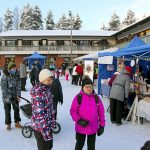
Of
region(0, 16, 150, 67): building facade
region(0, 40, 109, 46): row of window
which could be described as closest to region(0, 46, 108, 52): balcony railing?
region(0, 16, 150, 67): building facade

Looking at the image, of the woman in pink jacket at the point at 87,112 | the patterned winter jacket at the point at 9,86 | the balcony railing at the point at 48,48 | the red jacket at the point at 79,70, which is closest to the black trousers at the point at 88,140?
the woman in pink jacket at the point at 87,112

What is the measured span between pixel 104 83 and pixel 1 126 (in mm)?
6450

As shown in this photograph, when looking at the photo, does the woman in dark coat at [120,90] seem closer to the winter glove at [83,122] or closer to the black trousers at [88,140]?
the black trousers at [88,140]

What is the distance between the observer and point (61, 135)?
282 inches

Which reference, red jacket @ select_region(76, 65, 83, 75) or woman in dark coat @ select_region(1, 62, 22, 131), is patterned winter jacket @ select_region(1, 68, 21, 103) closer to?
woman in dark coat @ select_region(1, 62, 22, 131)

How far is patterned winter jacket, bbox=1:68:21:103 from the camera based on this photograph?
7195 mm

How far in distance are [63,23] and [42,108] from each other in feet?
260

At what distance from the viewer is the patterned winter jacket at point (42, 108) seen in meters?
4.12

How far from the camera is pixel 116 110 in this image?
8.43 metres

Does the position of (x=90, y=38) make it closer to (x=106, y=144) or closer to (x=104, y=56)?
(x=104, y=56)

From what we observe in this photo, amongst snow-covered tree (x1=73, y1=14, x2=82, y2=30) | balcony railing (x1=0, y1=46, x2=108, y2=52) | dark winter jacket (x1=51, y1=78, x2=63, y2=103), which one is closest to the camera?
dark winter jacket (x1=51, y1=78, x2=63, y2=103)

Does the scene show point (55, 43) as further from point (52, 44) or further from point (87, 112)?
point (87, 112)

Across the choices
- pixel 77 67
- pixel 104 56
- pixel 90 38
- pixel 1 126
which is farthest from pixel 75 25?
pixel 1 126

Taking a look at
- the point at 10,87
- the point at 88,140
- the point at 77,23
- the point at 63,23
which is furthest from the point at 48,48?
the point at 88,140
